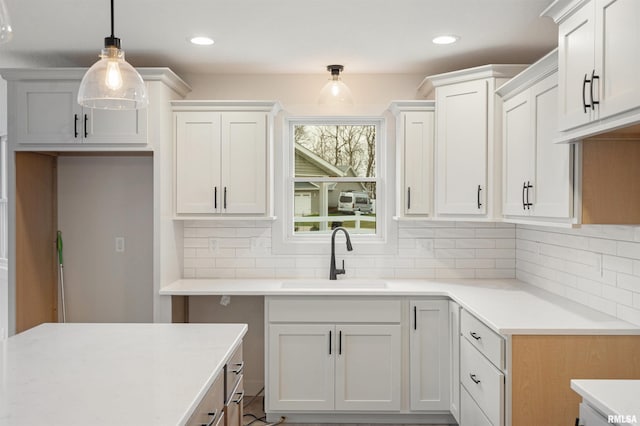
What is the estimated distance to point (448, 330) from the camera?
3412 mm

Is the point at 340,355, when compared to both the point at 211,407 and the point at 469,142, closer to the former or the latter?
the point at 469,142

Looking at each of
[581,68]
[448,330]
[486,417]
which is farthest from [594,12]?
[448,330]

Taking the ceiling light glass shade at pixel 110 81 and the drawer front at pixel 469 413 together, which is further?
the drawer front at pixel 469 413

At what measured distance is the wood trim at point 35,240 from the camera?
3590 mm

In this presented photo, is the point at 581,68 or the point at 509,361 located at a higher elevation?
the point at 581,68

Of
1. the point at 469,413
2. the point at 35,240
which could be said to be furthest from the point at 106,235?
the point at 469,413

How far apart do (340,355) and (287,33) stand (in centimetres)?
207

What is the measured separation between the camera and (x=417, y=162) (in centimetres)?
372

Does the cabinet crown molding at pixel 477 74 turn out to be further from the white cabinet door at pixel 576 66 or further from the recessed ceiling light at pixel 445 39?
the white cabinet door at pixel 576 66

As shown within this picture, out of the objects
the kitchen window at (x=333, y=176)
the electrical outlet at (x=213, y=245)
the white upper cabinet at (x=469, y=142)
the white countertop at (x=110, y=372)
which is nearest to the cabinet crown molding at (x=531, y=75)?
the white upper cabinet at (x=469, y=142)

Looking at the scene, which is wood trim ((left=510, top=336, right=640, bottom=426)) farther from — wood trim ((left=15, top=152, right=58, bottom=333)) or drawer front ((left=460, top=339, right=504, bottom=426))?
wood trim ((left=15, top=152, right=58, bottom=333))

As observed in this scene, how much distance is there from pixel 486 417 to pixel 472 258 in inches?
62.7

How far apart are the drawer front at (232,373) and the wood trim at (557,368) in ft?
4.02

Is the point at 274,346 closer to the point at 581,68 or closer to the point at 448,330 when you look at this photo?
the point at 448,330
